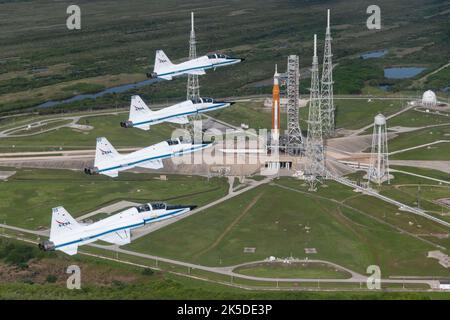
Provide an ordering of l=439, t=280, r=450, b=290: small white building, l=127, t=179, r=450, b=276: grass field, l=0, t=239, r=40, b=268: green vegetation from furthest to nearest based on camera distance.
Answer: l=0, t=239, r=40, b=268: green vegetation < l=127, t=179, r=450, b=276: grass field < l=439, t=280, r=450, b=290: small white building

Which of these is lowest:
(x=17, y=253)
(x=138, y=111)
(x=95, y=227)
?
(x=17, y=253)

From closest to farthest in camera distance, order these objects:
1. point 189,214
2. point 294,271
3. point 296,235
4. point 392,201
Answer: point 294,271 → point 296,235 → point 189,214 → point 392,201

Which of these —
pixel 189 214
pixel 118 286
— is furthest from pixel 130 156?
pixel 189 214

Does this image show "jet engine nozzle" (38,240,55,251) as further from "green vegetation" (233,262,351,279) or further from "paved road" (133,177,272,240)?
"green vegetation" (233,262,351,279)

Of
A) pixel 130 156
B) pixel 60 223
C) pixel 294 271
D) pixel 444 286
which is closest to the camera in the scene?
pixel 60 223

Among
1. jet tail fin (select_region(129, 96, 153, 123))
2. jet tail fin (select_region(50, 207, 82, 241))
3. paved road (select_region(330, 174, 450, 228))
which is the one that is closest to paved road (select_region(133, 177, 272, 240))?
paved road (select_region(330, 174, 450, 228))

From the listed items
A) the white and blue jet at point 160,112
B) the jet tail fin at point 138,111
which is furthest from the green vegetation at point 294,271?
the jet tail fin at point 138,111

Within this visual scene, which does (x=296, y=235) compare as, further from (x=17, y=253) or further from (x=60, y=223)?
(x=17, y=253)
